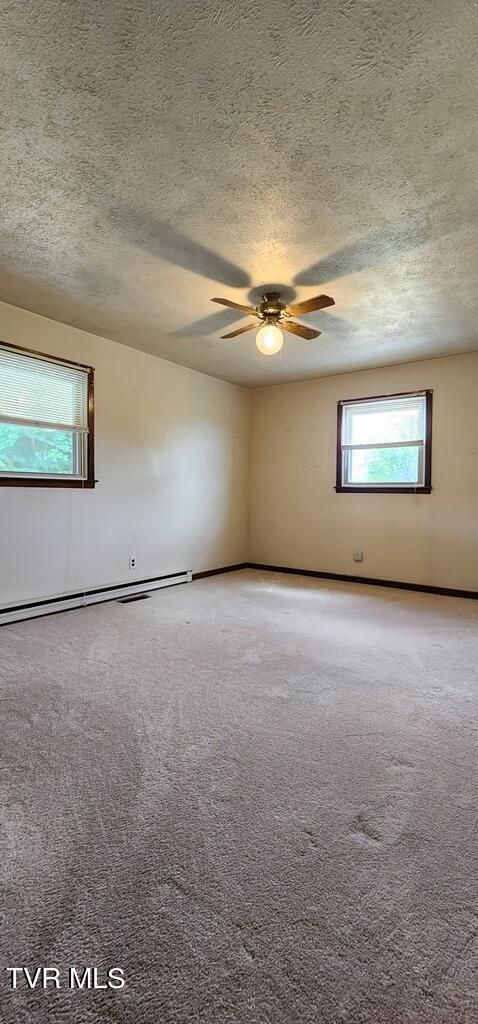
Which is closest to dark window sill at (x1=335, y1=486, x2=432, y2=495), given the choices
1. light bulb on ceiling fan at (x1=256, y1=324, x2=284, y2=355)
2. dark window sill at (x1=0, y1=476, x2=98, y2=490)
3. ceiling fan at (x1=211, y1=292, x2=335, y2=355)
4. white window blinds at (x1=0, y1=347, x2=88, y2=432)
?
ceiling fan at (x1=211, y1=292, x2=335, y2=355)

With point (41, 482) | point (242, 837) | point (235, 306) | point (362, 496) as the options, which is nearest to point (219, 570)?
point (362, 496)

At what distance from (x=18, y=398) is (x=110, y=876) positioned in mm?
3367

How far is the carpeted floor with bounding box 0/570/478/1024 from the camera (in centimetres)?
92

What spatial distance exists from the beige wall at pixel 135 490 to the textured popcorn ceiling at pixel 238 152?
927 mm

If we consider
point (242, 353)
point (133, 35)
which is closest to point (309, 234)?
point (133, 35)

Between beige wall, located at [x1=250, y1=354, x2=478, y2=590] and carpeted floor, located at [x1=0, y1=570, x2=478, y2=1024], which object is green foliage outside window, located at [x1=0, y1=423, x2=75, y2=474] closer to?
carpeted floor, located at [x1=0, y1=570, x2=478, y2=1024]

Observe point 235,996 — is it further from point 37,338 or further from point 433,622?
point 37,338

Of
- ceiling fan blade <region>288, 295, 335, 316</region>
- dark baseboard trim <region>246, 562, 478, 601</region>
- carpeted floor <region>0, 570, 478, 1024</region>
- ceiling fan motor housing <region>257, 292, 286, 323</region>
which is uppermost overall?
ceiling fan motor housing <region>257, 292, 286, 323</region>

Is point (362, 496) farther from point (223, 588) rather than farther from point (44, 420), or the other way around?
point (44, 420)

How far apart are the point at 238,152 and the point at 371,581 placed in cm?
432

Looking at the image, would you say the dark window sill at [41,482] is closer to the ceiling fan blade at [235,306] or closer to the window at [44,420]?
the window at [44,420]

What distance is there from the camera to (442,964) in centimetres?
97

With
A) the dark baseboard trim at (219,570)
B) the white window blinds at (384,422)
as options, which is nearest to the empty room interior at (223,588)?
the white window blinds at (384,422)

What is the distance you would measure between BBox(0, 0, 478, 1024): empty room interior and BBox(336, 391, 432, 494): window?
0.25 ft
